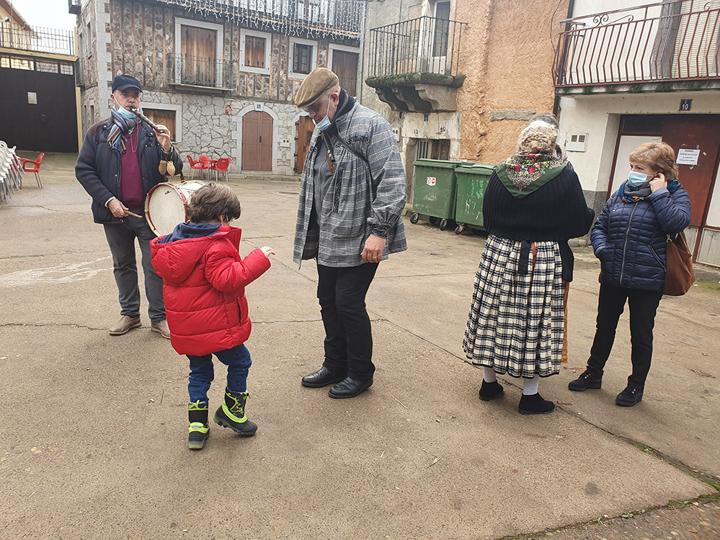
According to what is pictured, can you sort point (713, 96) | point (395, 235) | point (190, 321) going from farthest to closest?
1. point (713, 96)
2. point (395, 235)
3. point (190, 321)

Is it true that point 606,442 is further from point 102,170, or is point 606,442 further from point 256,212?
point 256,212

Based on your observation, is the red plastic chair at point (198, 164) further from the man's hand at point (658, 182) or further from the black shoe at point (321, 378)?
the man's hand at point (658, 182)

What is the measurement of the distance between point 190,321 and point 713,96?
7932 millimetres

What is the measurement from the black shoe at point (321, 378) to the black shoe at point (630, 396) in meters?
1.70

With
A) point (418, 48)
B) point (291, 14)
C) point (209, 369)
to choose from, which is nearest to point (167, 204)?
point (209, 369)

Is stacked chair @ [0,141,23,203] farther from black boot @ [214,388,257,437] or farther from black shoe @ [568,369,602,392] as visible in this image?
black shoe @ [568,369,602,392]

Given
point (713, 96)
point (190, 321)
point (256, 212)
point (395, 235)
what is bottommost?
point (256, 212)

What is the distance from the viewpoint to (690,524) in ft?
7.75

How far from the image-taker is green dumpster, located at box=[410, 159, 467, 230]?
1033 cm

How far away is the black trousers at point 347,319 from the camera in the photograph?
126 inches

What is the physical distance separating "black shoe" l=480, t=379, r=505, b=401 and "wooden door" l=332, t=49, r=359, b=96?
20962 millimetres

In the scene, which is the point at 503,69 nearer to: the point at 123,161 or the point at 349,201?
the point at 123,161

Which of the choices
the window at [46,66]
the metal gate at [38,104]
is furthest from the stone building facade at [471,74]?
the window at [46,66]

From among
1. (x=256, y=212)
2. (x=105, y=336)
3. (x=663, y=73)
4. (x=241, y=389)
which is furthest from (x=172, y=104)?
(x=241, y=389)
